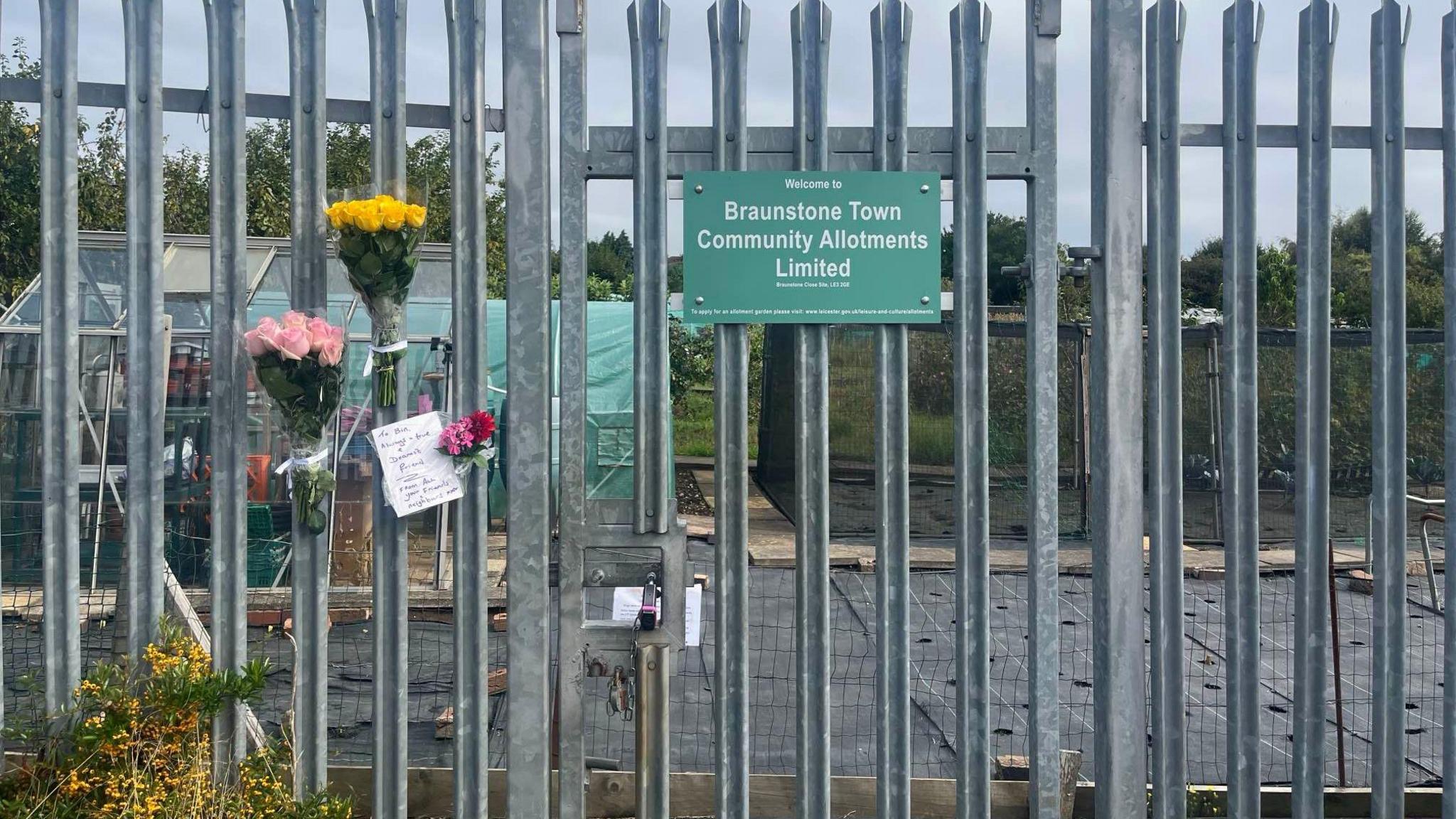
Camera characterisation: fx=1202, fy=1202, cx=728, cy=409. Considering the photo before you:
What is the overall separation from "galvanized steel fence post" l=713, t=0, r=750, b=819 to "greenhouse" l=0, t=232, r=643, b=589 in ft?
18.4

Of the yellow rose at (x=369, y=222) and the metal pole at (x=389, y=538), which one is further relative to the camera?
the metal pole at (x=389, y=538)

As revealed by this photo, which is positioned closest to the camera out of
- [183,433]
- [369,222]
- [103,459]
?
[369,222]

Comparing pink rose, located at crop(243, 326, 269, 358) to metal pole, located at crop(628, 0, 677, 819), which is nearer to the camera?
pink rose, located at crop(243, 326, 269, 358)

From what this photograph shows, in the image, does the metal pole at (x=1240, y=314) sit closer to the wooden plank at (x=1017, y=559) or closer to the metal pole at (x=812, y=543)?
the metal pole at (x=812, y=543)

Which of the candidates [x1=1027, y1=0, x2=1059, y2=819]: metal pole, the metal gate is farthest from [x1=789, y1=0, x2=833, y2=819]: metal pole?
[x1=1027, y1=0, x2=1059, y2=819]: metal pole

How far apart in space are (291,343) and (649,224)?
1.09 metres

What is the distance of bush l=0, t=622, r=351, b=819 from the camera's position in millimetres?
3412

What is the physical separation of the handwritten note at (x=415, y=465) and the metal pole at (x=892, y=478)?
1.29 m

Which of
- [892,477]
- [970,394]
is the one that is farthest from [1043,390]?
[892,477]

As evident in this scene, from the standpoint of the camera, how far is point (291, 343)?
344cm

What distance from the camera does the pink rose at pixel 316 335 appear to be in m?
3.47

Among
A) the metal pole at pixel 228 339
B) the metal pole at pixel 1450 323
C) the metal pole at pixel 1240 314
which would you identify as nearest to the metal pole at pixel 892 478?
the metal pole at pixel 1240 314

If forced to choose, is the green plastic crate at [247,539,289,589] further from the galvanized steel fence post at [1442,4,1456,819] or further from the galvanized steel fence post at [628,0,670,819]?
the galvanized steel fence post at [1442,4,1456,819]

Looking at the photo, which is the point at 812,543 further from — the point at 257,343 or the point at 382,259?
the point at 257,343
